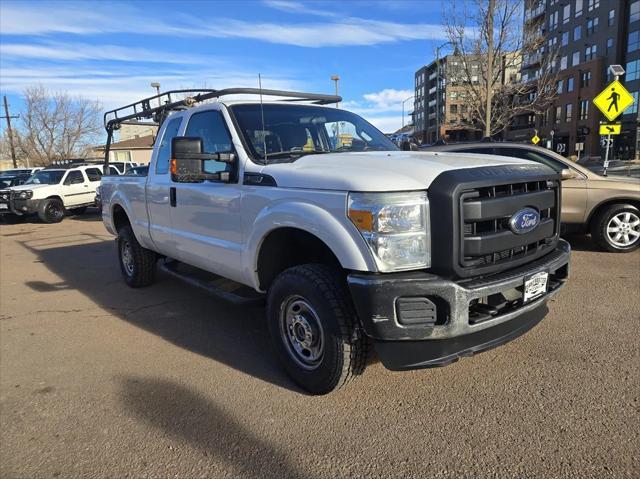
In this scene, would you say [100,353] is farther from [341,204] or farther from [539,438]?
[539,438]

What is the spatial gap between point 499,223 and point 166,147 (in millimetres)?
3478

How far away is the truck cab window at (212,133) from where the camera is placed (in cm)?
400

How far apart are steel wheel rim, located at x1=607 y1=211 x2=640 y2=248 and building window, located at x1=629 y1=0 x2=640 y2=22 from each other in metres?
56.3

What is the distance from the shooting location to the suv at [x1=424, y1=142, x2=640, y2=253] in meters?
7.11

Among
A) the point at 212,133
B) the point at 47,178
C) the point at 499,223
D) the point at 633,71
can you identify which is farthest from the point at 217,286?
the point at 633,71

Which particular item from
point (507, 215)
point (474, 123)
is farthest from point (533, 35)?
point (507, 215)

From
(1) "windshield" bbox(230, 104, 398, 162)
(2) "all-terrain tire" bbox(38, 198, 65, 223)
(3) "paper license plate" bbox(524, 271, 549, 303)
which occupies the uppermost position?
(1) "windshield" bbox(230, 104, 398, 162)

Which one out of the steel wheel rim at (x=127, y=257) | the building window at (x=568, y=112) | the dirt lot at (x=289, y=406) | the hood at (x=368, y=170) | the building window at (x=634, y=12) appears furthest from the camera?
the building window at (x=568, y=112)

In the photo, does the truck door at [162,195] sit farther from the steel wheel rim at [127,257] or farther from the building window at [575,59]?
the building window at [575,59]

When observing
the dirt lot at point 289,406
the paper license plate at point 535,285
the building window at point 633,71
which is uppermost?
the building window at point 633,71

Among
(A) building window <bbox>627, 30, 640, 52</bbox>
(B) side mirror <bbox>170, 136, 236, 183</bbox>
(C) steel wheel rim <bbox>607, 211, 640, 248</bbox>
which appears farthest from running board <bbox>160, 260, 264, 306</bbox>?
(A) building window <bbox>627, 30, 640, 52</bbox>

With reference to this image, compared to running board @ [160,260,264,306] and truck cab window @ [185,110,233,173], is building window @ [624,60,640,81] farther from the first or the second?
truck cab window @ [185,110,233,173]

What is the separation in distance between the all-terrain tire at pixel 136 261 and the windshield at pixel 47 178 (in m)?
11.9

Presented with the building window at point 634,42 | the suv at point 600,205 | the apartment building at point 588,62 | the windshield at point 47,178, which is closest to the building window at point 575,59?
the apartment building at point 588,62
